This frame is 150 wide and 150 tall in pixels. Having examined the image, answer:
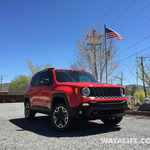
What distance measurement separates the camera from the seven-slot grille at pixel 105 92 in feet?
16.4

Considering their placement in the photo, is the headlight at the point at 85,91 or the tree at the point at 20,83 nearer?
the headlight at the point at 85,91

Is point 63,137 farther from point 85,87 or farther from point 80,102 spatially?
point 85,87

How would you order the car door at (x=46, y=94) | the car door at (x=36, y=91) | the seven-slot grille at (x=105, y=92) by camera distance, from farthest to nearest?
1. the car door at (x=36, y=91)
2. the car door at (x=46, y=94)
3. the seven-slot grille at (x=105, y=92)

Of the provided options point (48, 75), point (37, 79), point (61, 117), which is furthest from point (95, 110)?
point (37, 79)

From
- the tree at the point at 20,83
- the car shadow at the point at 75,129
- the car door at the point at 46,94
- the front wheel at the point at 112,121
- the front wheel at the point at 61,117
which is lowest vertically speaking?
the car shadow at the point at 75,129

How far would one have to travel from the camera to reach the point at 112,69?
20.1m

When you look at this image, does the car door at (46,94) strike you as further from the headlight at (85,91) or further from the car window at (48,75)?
the headlight at (85,91)

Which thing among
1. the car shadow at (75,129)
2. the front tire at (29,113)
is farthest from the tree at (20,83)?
the car shadow at (75,129)

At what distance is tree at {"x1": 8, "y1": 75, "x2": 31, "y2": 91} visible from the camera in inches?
2546

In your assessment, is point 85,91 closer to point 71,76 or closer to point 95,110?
point 95,110

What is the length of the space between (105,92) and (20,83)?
65.0 m

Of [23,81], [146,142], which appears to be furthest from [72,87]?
[23,81]

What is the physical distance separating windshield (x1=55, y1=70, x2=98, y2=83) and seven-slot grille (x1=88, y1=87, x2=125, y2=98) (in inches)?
52.3

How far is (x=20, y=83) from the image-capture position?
66625mm
